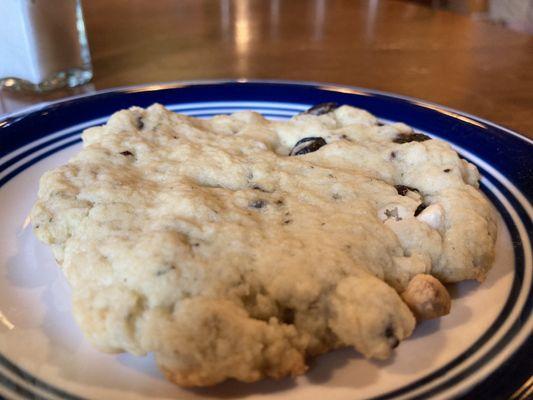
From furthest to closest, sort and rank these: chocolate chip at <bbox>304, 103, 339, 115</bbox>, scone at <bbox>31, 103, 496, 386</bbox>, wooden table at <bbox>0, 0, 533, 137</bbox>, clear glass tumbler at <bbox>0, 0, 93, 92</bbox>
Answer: wooden table at <bbox>0, 0, 533, 137</bbox> < clear glass tumbler at <bbox>0, 0, 93, 92</bbox> < chocolate chip at <bbox>304, 103, 339, 115</bbox> < scone at <bbox>31, 103, 496, 386</bbox>

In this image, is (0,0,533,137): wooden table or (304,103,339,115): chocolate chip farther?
(0,0,533,137): wooden table

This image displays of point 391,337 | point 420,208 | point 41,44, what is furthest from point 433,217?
point 41,44

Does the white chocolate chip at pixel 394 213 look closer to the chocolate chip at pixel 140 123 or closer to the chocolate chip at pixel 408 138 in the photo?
the chocolate chip at pixel 408 138

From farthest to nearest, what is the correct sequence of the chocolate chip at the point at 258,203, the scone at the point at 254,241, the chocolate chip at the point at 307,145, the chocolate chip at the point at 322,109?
the chocolate chip at the point at 322,109, the chocolate chip at the point at 307,145, the chocolate chip at the point at 258,203, the scone at the point at 254,241

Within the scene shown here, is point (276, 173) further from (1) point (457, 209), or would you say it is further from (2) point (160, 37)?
(2) point (160, 37)

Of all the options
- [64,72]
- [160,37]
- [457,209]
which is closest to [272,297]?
[457,209]

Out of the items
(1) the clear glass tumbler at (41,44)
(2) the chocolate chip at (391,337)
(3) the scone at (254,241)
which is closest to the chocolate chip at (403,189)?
(3) the scone at (254,241)

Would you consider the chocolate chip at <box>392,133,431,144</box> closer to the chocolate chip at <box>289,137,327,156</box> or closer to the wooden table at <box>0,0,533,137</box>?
the chocolate chip at <box>289,137,327,156</box>

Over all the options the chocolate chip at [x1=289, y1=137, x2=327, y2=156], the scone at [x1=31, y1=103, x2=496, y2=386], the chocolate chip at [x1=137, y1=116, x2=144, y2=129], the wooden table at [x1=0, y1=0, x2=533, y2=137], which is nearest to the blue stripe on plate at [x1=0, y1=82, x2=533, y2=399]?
the scone at [x1=31, y1=103, x2=496, y2=386]
